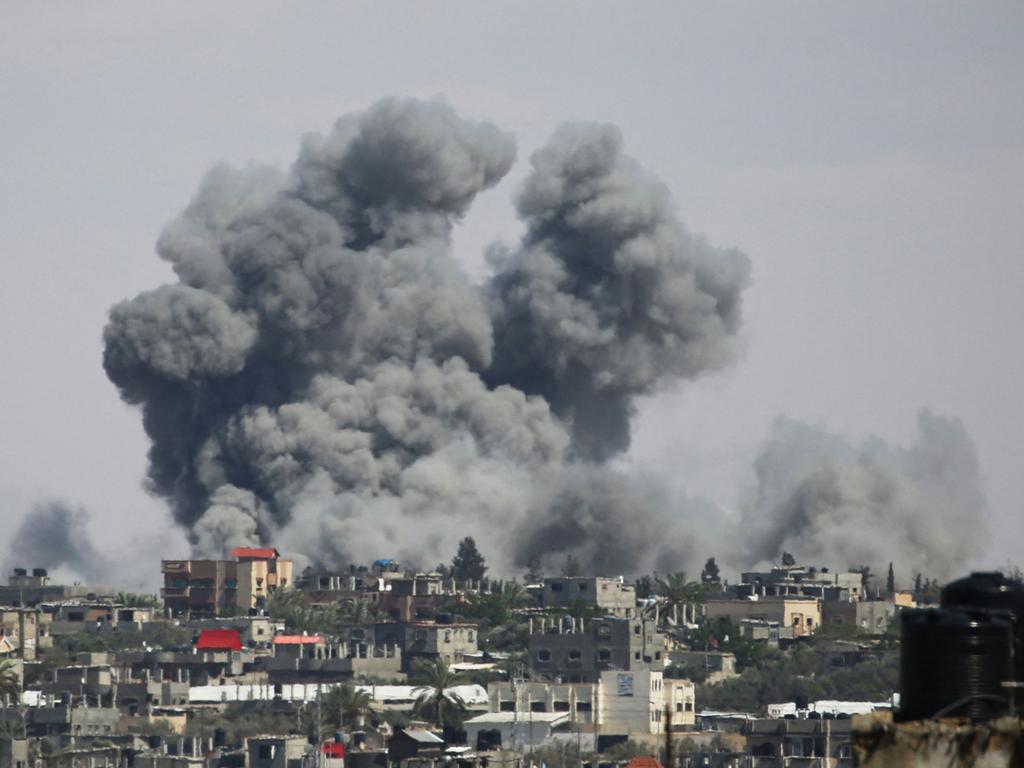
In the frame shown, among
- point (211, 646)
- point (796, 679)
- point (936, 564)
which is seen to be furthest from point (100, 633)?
point (936, 564)

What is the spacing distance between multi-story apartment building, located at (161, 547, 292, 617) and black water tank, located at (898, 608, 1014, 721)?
112625 mm

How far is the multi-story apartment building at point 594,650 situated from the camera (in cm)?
9600

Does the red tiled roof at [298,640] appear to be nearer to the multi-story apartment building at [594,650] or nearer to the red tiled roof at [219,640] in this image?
the red tiled roof at [219,640]

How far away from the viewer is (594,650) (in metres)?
97.1

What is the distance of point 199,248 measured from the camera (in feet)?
461

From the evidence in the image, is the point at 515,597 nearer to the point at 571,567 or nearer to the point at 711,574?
the point at 571,567

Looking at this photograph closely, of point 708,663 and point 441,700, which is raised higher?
point 708,663

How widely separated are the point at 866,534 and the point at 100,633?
1557 inches

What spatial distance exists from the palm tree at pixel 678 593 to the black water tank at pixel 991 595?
339 ft

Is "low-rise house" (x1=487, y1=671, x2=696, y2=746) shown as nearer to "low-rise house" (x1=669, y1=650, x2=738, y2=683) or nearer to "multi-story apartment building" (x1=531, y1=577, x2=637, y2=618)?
"low-rise house" (x1=669, y1=650, x2=738, y2=683)

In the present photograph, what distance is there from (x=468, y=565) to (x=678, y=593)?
603 inches

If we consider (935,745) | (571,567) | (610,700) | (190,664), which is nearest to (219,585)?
(571,567)

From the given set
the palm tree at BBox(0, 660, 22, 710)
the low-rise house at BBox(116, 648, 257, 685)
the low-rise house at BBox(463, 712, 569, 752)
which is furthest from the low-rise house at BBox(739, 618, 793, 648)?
the palm tree at BBox(0, 660, 22, 710)

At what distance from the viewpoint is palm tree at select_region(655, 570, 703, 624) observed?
115 metres
